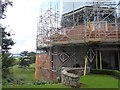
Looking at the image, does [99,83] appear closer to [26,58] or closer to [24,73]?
[24,73]

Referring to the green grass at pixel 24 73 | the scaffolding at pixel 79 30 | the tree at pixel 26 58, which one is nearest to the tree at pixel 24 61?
the tree at pixel 26 58

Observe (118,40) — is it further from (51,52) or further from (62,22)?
(62,22)

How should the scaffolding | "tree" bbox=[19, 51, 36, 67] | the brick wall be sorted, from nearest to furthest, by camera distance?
the scaffolding
the brick wall
"tree" bbox=[19, 51, 36, 67]

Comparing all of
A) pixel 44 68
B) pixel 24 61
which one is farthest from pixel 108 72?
pixel 24 61

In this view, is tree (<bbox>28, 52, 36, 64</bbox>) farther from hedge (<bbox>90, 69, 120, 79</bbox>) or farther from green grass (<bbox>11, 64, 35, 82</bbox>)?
hedge (<bbox>90, 69, 120, 79</bbox>)

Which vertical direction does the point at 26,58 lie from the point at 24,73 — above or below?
above

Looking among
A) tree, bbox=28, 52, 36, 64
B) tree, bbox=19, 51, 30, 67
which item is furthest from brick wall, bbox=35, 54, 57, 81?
tree, bbox=28, 52, 36, 64

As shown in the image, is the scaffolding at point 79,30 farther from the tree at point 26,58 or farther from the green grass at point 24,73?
the tree at point 26,58

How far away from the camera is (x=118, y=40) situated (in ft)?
64.7

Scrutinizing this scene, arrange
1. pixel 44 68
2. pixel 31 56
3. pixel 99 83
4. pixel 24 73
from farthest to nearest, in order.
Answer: pixel 31 56, pixel 24 73, pixel 44 68, pixel 99 83

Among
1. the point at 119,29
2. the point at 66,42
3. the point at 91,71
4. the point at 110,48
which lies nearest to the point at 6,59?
the point at 66,42

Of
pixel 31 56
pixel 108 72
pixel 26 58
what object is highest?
pixel 31 56

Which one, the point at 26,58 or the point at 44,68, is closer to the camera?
the point at 44,68

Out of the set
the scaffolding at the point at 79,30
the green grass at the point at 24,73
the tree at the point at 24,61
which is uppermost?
the scaffolding at the point at 79,30
